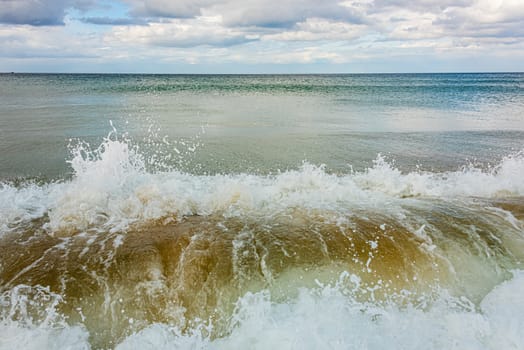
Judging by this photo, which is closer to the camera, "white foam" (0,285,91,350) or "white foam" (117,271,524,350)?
"white foam" (0,285,91,350)

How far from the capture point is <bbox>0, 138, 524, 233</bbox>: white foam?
7.68 metres

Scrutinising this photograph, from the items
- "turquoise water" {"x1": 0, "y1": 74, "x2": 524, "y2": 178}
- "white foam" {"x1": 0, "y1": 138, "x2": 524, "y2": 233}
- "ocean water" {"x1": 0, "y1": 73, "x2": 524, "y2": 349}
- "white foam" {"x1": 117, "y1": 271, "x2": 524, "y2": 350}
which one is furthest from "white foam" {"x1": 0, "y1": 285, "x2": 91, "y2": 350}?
"turquoise water" {"x1": 0, "y1": 74, "x2": 524, "y2": 178}

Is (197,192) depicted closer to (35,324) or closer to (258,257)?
(258,257)

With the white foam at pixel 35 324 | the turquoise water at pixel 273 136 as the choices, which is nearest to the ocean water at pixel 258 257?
the white foam at pixel 35 324

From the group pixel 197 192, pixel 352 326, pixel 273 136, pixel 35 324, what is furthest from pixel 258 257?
pixel 273 136

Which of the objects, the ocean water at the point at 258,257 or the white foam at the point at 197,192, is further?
the white foam at the point at 197,192

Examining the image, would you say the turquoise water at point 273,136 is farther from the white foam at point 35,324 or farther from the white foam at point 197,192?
the white foam at point 35,324

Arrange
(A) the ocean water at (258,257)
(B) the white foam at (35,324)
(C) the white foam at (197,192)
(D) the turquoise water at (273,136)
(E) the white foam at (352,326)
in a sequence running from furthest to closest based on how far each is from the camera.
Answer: (D) the turquoise water at (273,136) → (C) the white foam at (197,192) → (A) the ocean water at (258,257) → (E) the white foam at (352,326) → (B) the white foam at (35,324)

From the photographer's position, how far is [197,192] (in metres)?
9.09

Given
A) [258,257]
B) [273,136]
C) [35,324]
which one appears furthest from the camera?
[273,136]

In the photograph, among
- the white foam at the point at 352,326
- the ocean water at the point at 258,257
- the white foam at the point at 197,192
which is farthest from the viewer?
the white foam at the point at 197,192

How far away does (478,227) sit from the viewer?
284 inches

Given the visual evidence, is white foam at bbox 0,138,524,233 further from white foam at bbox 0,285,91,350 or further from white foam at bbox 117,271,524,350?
white foam at bbox 117,271,524,350

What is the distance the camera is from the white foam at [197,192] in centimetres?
768
